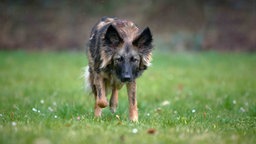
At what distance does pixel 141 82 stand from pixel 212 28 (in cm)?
824

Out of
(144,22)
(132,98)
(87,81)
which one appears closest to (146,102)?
(87,81)

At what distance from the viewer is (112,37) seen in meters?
6.47

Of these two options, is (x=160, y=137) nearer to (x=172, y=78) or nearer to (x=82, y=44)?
(x=172, y=78)

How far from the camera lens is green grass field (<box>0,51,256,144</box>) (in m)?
4.61

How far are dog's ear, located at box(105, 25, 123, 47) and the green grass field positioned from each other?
99cm

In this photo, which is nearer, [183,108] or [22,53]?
[183,108]

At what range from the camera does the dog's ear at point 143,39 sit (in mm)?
6445

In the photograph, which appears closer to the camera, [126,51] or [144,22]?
[126,51]

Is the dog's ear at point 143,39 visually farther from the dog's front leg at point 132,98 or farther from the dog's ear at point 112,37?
the dog's front leg at point 132,98

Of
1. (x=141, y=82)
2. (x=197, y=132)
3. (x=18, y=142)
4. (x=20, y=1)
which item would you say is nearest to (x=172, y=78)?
(x=141, y=82)

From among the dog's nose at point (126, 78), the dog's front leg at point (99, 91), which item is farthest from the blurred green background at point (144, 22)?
the dog's nose at point (126, 78)

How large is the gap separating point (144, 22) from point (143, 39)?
1265 centimetres

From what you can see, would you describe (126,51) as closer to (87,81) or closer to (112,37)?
(112,37)

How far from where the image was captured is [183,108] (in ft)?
24.8
